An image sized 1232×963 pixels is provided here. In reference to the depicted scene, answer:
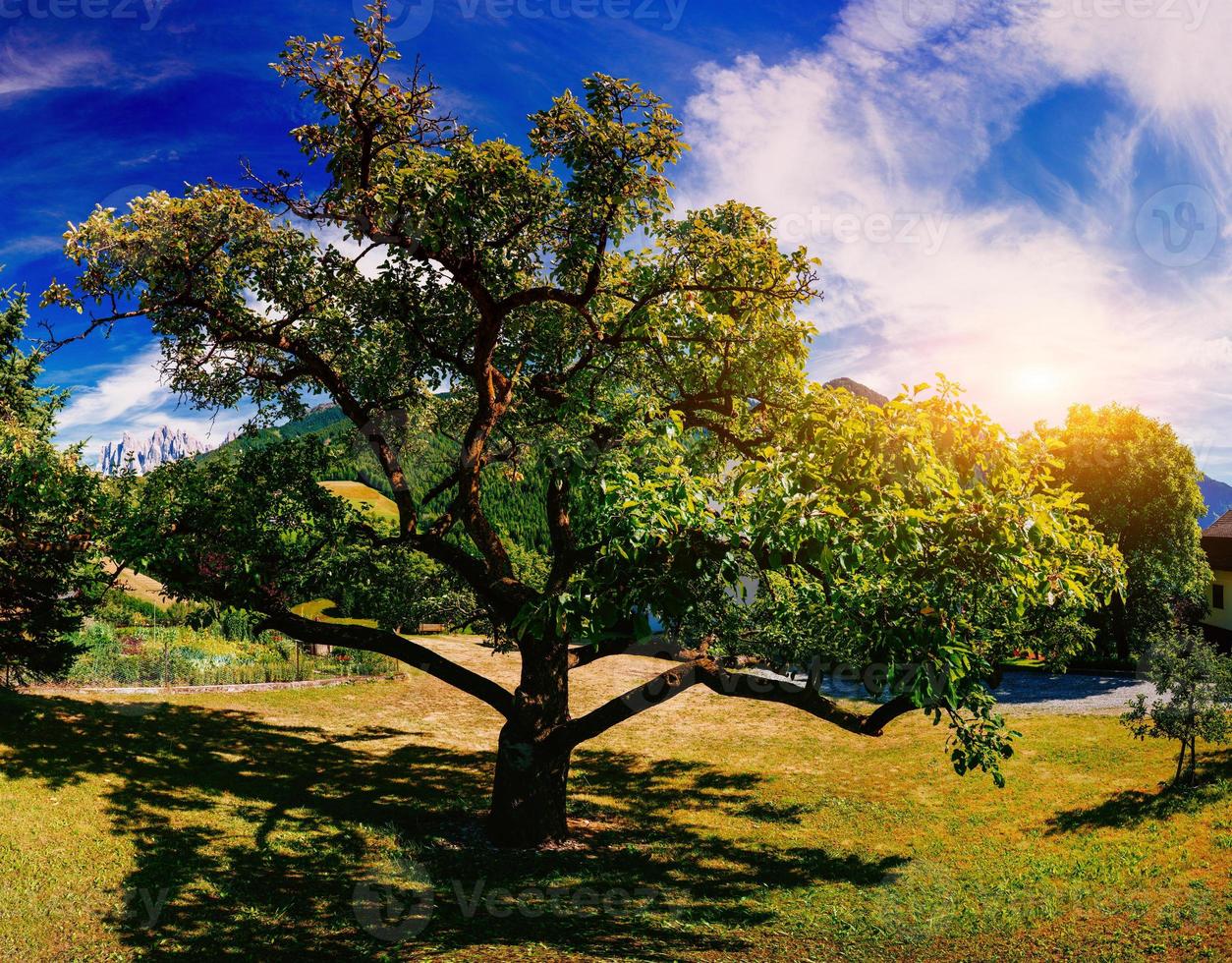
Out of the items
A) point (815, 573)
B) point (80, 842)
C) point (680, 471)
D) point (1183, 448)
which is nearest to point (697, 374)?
point (815, 573)

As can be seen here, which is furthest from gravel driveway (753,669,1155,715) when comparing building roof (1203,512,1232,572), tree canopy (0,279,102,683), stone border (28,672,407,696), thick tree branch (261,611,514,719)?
tree canopy (0,279,102,683)

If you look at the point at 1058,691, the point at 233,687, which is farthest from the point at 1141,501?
the point at 233,687

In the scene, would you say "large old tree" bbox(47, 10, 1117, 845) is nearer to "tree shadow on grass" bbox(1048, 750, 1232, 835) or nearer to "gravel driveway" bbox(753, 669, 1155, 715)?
"tree shadow on grass" bbox(1048, 750, 1232, 835)

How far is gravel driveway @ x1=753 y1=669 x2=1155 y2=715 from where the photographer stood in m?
27.0

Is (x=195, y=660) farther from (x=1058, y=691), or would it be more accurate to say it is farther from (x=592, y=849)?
(x=1058, y=691)

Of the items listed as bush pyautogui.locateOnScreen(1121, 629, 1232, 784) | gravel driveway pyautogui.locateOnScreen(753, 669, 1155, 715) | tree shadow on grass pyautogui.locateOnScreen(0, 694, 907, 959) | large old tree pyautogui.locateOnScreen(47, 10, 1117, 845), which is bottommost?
tree shadow on grass pyautogui.locateOnScreen(0, 694, 907, 959)

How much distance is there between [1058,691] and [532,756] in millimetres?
26568

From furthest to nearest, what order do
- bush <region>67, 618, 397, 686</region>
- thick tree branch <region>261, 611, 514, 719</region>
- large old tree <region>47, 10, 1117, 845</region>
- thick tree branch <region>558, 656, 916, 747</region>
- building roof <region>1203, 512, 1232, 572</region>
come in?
1. building roof <region>1203, 512, 1232, 572</region>
2. bush <region>67, 618, 397, 686</region>
3. thick tree branch <region>261, 611, 514, 719</region>
4. thick tree branch <region>558, 656, 916, 747</region>
5. large old tree <region>47, 10, 1117, 845</region>

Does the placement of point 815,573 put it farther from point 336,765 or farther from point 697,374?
point 336,765

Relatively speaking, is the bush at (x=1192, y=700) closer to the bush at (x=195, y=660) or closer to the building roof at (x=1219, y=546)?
the bush at (x=195, y=660)

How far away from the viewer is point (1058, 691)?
3055 centimetres

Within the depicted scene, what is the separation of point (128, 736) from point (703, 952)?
14.2 m

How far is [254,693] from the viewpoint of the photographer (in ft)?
77.8

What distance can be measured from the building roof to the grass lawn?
2874cm
